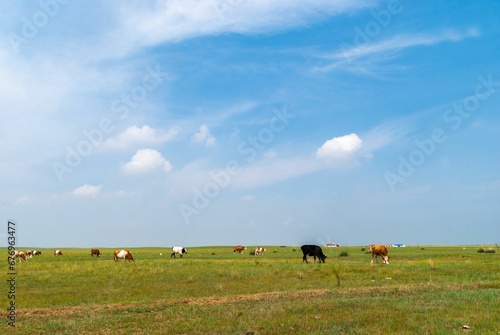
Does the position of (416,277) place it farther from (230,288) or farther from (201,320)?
(201,320)

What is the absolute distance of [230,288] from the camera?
2583cm

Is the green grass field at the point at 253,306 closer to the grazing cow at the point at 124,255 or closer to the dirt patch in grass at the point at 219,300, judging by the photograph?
the dirt patch in grass at the point at 219,300

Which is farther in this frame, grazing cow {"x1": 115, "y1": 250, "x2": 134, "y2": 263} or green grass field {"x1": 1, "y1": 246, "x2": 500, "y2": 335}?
grazing cow {"x1": 115, "y1": 250, "x2": 134, "y2": 263}

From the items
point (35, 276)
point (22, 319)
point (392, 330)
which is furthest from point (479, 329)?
point (35, 276)

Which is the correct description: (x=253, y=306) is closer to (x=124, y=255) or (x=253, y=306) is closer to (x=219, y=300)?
(x=219, y=300)

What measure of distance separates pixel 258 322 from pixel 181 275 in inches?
692

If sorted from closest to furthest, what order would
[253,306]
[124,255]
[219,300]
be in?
[253,306], [219,300], [124,255]

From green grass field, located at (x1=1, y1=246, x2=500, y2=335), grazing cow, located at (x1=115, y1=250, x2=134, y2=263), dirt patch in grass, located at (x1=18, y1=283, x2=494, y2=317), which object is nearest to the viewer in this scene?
green grass field, located at (x1=1, y1=246, x2=500, y2=335)

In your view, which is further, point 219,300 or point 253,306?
point 219,300

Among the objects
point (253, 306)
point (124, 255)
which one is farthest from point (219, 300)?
point (124, 255)

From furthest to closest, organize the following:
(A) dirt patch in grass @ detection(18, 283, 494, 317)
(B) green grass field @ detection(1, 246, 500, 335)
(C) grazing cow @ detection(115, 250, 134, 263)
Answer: (C) grazing cow @ detection(115, 250, 134, 263) < (A) dirt patch in grass @ detection(18, 283, 494, 317) < (B) green grass field @ detection(1, 246, 500, 335)

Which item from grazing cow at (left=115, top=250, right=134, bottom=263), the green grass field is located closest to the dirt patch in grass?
the green grass field

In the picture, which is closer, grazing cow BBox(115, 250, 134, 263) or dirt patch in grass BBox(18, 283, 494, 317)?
dirt patch in grass BBox(18, 283, 494, 317)

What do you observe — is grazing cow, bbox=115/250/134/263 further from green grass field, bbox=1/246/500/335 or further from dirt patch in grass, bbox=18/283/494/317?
dirt patch in grass, bbox=18/283/494/317
